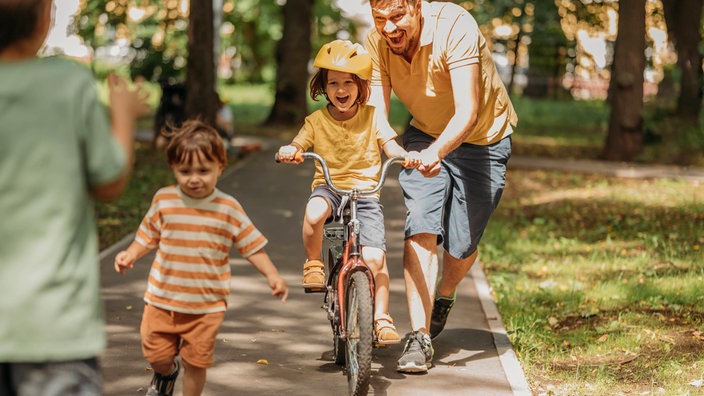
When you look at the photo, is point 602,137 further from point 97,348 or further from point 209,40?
point 97,348

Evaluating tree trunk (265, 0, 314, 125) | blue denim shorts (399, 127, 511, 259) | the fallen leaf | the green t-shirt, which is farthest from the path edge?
tree trunk (265, 0, 314, 125)

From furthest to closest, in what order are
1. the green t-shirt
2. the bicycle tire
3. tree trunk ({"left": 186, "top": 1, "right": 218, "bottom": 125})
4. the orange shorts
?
tree trunk ({"left": 186, "top": 1, "right": 218, "bottom": 125}) < the bicycle tire < the orange shorts < the green t-shirt

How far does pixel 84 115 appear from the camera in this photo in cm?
332

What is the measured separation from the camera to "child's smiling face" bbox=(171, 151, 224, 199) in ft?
15.2

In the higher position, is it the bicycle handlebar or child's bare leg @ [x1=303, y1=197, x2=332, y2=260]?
the bicycle handlebar

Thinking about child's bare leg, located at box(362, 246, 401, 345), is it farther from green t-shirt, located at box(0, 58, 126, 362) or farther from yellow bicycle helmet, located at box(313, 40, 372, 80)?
green t-shirt, located at box(0, 58, 126, 362)

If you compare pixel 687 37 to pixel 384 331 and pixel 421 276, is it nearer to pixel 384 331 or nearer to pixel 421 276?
pixel 421 276

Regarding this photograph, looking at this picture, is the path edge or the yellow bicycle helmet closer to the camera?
the yellow bicycle helmet

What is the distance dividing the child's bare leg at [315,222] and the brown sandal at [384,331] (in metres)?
0.50

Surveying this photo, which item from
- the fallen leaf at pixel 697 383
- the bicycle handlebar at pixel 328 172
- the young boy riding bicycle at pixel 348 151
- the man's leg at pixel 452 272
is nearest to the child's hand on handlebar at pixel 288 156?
the bicycle handlebar at pixel 328 172

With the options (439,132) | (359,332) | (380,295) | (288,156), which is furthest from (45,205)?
(439,132)

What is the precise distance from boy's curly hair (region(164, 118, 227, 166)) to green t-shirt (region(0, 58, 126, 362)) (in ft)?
4.35

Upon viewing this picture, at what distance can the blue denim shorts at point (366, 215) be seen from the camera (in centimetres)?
604

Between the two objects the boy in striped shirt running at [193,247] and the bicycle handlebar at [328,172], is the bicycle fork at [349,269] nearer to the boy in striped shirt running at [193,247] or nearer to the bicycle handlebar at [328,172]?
the bicycle handlebar at [328,172]
